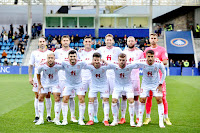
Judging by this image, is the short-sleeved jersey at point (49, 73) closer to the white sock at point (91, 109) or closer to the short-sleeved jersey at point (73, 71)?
the short-sleeved jersey at point (73, 71)

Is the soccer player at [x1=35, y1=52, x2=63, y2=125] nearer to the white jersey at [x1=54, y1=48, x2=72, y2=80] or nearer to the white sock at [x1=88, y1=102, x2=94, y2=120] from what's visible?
the white jersey at [x1=54, y1=48, x2=72, y2=80]

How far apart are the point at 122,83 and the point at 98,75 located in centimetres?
64

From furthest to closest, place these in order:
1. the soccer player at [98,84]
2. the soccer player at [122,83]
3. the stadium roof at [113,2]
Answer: the stadium roof at [113,2] → the soccer player at [98,84] → the soccer player at [122,83]

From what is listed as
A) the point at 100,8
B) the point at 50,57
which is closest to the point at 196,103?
the point at 50,57

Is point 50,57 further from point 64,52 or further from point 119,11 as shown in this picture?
point 119,11

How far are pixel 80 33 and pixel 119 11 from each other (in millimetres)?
6416

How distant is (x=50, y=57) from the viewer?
8930mm

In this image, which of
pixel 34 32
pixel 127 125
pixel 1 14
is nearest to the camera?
pixel 127 125

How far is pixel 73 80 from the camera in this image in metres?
9.16

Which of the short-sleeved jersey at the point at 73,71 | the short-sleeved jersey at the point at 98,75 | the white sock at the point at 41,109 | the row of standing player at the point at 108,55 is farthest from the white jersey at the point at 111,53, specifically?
the white sock at the point at 41,109

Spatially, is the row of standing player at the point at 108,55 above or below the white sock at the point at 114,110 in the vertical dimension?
above

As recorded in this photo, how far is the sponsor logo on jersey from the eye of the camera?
39.5 m

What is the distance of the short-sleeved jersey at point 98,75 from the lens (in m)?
9.00

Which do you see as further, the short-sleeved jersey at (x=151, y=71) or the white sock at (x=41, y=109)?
the white sock at (x=41, y=109)
